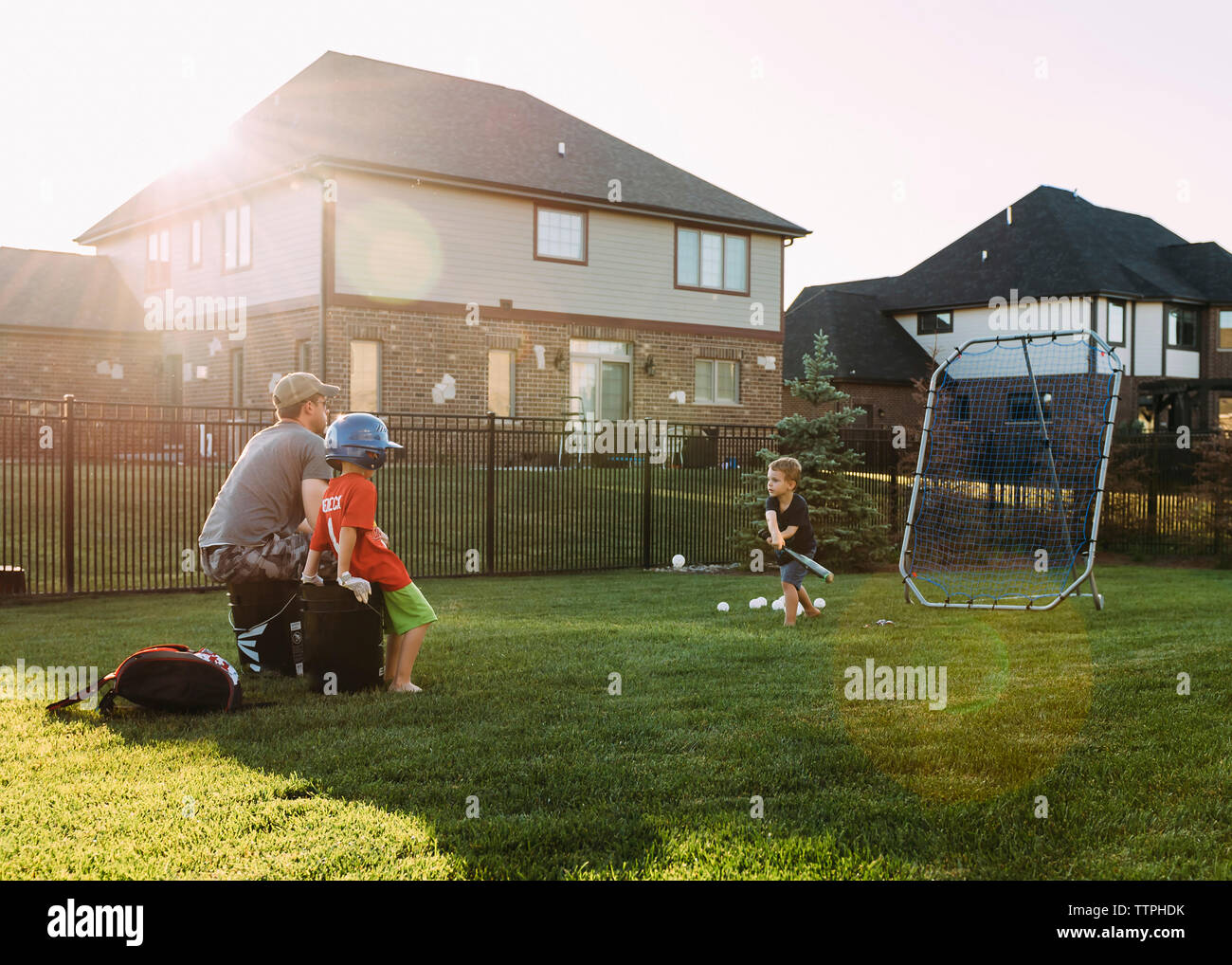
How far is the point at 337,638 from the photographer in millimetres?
6594

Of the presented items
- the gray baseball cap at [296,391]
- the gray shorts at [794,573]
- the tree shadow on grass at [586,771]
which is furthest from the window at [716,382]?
the tree shadow on grass at [586,771]

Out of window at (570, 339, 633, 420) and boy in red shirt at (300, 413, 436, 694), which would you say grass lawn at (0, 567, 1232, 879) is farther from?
window at (570, 339, 633, 420)

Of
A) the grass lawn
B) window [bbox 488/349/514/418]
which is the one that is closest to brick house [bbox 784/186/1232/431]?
window [bbox 488/349/514/418]

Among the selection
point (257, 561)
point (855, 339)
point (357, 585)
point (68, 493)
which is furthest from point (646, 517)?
point (855, 339)

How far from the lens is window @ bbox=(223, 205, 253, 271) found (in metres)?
25.8

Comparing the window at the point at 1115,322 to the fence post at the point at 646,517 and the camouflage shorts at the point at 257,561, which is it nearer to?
the fence post at the point at 646,517

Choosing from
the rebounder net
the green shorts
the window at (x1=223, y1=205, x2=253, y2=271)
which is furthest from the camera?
the window at (x1=223, y1=205, x2=253, y2=271)

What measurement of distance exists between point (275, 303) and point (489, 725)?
68.0ft

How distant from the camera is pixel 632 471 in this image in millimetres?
17219

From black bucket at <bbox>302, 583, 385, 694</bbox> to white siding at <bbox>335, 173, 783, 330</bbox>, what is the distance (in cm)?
1733

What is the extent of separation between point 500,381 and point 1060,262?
23.7 m

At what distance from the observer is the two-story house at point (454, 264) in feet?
76.6
